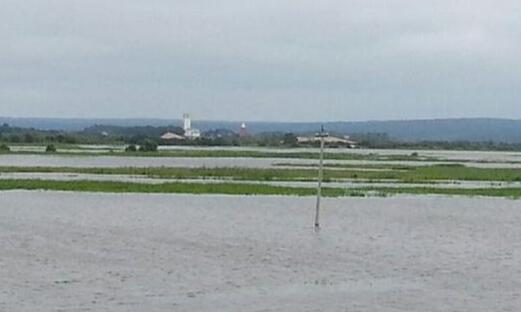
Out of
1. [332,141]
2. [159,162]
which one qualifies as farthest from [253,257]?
[159,162]

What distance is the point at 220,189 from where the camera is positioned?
46469 mm

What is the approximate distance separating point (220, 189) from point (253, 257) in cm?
2339

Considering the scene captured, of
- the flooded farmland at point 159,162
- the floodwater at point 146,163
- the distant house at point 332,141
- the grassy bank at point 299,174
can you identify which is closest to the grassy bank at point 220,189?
the distant house at point 332,141

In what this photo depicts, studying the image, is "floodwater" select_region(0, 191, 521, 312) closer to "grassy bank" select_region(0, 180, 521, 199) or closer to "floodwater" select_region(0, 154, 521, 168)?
"grassy bank" select_region(0, 180, 521, 199)

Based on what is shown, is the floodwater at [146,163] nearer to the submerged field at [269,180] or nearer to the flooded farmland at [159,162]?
the flooded farmland at [159,162]

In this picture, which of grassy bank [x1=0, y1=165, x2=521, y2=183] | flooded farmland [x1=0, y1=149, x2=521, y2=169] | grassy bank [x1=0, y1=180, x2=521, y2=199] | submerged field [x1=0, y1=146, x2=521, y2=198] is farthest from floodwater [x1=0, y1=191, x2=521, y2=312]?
flooded farmland [x1=0, y1=149, x2=521, y2=169]

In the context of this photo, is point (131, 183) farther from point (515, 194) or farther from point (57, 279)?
point (57, 279)

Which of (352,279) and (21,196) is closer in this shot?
(352,279)

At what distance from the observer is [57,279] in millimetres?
19125

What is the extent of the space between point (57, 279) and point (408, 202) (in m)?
24.7

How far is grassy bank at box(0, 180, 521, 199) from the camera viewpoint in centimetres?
4516

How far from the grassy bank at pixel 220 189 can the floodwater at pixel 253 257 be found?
19.2 feet

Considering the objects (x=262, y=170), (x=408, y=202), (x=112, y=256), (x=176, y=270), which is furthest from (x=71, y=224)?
(x=262, y=170)

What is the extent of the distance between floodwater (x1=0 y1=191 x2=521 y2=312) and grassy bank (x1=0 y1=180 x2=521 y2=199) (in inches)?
230
